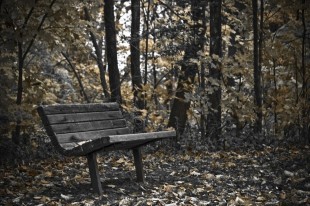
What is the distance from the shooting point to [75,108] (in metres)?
5.38

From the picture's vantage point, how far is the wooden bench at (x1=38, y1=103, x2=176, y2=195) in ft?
15.4

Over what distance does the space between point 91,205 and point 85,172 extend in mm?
2070

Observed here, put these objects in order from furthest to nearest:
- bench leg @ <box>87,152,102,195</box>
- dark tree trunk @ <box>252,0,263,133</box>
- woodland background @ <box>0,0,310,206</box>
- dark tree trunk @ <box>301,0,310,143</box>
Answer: dark tree trunk @ <box>252,0,263,133</box>
dark tree trunk @ <box>301,0,310,143</box>
woodland background @ <box>0,0,310,206</box>
bench leg @ <box>87,152,102,195</box>

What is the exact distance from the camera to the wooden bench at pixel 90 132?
4.70 metres

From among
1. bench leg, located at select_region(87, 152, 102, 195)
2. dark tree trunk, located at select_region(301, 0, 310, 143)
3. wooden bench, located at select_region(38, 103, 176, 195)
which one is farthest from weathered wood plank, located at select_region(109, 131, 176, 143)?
dark tree trunk, located at select_region(301, 0, 310, 143)

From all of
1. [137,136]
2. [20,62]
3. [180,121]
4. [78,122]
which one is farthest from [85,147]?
[180,121]

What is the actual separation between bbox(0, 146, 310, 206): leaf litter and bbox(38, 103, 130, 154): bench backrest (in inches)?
23.9

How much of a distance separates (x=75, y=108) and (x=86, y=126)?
0.85 feet

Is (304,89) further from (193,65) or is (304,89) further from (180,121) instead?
(180,121)

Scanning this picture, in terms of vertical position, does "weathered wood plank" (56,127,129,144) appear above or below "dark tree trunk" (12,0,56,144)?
below

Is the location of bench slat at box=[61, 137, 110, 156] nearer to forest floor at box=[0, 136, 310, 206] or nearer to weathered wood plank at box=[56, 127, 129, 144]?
weathered wood plank at box=[56, 127, 129, 144]

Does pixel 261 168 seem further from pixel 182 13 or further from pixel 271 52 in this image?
pixel 182 13

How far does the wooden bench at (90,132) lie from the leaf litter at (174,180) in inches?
15.9

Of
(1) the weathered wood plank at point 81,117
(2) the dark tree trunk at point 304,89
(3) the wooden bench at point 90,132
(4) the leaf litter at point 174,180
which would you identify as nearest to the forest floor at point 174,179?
(4) the leaf litter at point 174,180
